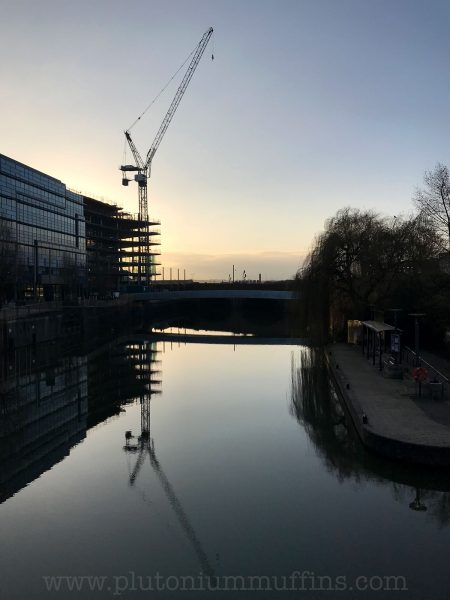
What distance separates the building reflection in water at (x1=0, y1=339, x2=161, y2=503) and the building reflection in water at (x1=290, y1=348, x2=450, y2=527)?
33.2ft

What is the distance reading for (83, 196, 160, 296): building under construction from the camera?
12738cm

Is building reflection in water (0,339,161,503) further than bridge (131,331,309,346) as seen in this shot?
No

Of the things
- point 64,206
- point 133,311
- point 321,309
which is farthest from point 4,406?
point 64,206

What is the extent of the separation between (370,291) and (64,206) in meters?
78.1

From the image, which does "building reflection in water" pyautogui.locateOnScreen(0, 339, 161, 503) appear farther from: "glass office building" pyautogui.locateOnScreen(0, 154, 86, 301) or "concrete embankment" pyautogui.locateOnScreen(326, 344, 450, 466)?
"glass office building" pyautogui.locateOnScreen(0, 154, 86, 301)

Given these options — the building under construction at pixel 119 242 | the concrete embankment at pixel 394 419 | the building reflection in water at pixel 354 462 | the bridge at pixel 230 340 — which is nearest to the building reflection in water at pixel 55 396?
the building reflection in water at pixel 354 462

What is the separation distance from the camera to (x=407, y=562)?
11.9 metres

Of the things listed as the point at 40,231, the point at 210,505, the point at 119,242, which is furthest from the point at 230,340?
the point at 119,242

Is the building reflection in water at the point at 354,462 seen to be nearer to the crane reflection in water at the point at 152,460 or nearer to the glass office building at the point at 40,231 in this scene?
the crane reflection in water at the point at 152,460

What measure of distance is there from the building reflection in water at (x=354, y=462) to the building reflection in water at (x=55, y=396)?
33.2 feet

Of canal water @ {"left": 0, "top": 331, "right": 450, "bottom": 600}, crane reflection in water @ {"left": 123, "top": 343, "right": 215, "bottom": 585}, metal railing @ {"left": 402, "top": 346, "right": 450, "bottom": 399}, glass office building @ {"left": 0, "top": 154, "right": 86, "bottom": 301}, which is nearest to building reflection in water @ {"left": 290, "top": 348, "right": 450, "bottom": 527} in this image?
canal water @ {"left": 0, "top": 331, "right": 450, "bottom": 600}

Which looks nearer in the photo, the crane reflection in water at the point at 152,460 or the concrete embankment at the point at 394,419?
the crane reflection in water at the point at 152,460

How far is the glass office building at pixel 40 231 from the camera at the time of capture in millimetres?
80500

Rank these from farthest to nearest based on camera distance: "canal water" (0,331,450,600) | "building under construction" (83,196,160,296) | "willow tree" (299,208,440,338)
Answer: "building under construction" (83,196,160,296), "willow tree" (299,208,440,338), "canal water" (0,331,450,600)
